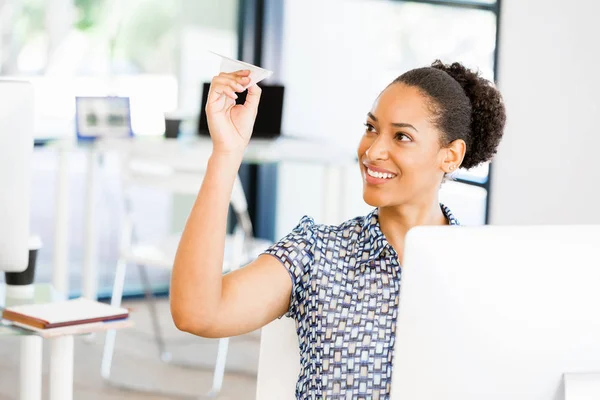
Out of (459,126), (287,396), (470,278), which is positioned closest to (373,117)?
(459,126)

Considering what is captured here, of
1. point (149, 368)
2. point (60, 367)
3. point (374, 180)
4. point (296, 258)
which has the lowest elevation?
point (149, 368)

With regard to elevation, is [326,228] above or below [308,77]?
below

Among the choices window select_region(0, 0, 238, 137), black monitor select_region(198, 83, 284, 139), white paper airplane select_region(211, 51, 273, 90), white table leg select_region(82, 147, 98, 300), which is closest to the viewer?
white paper airplane select_region(211, 51, 273, 90)

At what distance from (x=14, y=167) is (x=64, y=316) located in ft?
1.10

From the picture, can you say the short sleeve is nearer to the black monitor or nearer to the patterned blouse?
the patterned blouse

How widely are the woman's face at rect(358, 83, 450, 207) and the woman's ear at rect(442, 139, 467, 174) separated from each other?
0.03 metres

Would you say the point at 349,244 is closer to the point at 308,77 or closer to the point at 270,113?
the point at 270,113

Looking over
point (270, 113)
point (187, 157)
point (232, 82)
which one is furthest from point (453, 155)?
point (270, 113)

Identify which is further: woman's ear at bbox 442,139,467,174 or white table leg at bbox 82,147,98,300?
white table leg at bbox 82,147,98,300

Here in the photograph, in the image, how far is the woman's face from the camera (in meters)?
1.70

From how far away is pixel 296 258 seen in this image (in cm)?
166

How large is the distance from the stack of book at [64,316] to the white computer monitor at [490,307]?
3.65 feet

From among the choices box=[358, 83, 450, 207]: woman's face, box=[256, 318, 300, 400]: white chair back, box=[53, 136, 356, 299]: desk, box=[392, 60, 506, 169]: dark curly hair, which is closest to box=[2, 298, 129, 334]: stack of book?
box=[256, 318, 300, 400]: white chair back

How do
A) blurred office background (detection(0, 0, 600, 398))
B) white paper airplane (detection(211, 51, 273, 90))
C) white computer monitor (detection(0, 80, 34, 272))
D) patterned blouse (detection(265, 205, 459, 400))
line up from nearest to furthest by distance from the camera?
white paper airplane (detection(211, 51, 273, 90)), patterned blouse (detection(265, 205, 459, 400)), white computer monitor (detection(0, 80, 34, 272)), blurred office background (detection(0, 0, 600, 398))
